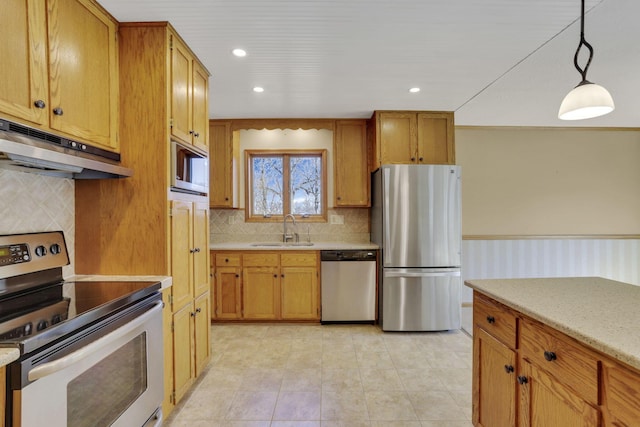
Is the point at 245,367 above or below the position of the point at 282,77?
below

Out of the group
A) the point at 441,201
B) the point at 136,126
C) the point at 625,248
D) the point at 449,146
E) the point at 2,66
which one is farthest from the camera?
the point at 625,248

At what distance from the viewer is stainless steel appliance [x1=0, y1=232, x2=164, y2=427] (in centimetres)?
90

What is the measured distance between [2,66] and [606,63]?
3.79 metres

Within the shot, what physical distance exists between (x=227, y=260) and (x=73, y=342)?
89.6 inches

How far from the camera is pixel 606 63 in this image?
242cm

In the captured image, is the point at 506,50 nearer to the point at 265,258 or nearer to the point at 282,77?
the point at 282,77

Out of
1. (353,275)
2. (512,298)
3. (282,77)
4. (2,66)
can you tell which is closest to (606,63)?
(512,298)

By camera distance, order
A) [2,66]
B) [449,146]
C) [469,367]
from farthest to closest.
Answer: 1. [449,146]
2. [469,367]
3. [2,66]

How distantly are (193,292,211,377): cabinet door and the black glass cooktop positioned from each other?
63 centimetres

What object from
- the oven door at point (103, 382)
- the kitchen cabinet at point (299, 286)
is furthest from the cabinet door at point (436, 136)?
the oven door at point (103, 382)

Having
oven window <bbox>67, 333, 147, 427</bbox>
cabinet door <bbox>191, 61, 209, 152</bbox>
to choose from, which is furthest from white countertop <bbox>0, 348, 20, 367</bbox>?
cabinet door <bbox>191, 61, 209, 152</bbox>

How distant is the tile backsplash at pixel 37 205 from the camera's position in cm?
138

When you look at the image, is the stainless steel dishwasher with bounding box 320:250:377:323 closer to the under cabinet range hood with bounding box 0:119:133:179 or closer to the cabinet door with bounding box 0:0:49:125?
the under cabinet range hood with bounding box 0:119:133:179

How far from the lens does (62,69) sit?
1.38 m
